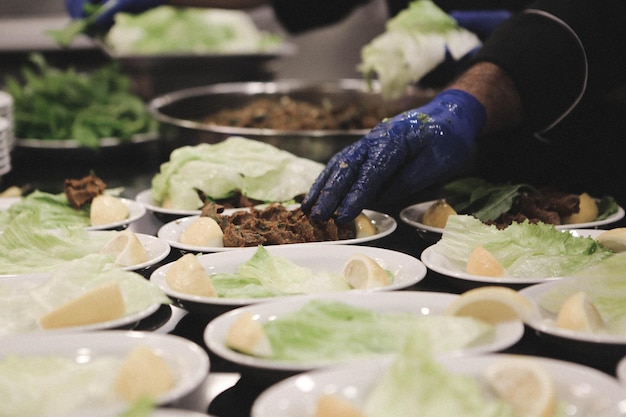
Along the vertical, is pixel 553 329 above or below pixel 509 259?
above

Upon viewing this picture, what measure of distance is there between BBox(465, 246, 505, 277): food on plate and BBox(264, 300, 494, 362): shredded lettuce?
347 mm

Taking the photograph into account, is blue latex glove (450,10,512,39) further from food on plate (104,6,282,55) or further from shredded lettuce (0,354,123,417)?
shredded lettuce (0,354,123,417)

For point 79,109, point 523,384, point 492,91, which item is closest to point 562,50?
point 492,91

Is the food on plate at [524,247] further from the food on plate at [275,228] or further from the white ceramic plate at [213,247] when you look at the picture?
the food on plate at [275,228]

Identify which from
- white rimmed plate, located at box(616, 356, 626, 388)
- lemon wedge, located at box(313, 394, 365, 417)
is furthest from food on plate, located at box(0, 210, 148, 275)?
white rimmed plate, located at box(616, 356, 626, 388)

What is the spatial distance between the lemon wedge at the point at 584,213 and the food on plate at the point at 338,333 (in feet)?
3.82

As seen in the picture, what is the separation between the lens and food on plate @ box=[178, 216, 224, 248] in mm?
2338

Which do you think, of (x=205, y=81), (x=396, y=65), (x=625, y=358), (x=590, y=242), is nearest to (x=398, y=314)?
(x=625, y=358)

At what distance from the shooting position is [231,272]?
6.98 ft

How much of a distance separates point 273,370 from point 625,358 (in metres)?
0.66

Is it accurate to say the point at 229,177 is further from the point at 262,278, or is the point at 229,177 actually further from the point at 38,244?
the point at 262,278

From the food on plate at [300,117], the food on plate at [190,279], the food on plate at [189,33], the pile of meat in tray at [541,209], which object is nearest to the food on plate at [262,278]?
the food on plate at [190,279]

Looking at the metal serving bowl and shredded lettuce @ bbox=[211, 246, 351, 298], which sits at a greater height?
shredded lettuce @ bbox=[211, 246, 351, 298]

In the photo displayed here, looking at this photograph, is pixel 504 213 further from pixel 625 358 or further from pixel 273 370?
pixel 273 370
